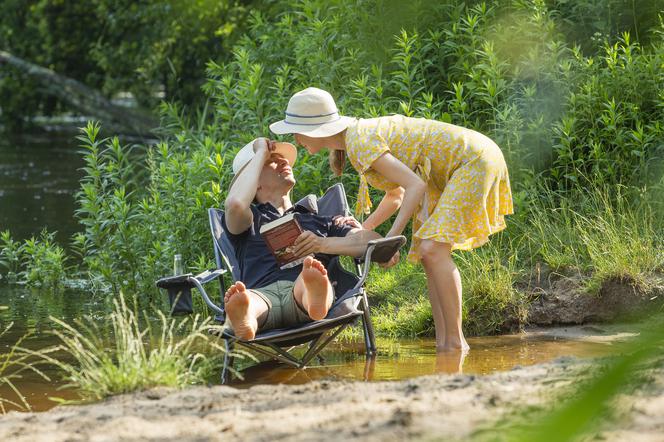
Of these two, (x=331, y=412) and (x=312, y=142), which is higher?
(x=312, y=142)

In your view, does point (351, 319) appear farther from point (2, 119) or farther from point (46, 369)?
point (2, 119)

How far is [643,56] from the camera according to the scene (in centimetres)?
664

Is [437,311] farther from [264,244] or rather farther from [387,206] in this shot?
[264,244]

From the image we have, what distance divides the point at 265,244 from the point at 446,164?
1.07m

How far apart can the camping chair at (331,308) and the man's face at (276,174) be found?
0.16m

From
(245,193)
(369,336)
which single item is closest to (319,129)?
(245,193)

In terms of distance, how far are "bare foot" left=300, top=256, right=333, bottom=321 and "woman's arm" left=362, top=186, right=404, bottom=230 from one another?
0.62 m

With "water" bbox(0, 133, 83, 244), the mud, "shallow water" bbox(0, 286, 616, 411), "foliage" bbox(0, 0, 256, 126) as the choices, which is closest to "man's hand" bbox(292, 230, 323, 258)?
"shallow water" bbox(0, 286, 616, 411)

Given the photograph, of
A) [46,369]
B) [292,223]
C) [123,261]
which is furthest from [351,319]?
[123,261]

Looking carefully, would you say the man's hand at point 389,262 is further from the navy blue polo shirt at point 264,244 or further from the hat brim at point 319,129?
the hat brim at point 319,129

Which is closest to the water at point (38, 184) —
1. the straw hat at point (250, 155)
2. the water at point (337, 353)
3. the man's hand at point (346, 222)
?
the water at point (337, 353)

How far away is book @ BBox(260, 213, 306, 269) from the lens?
4.59 metres

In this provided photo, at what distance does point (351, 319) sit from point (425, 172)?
85cm

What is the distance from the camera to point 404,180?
432 cm
